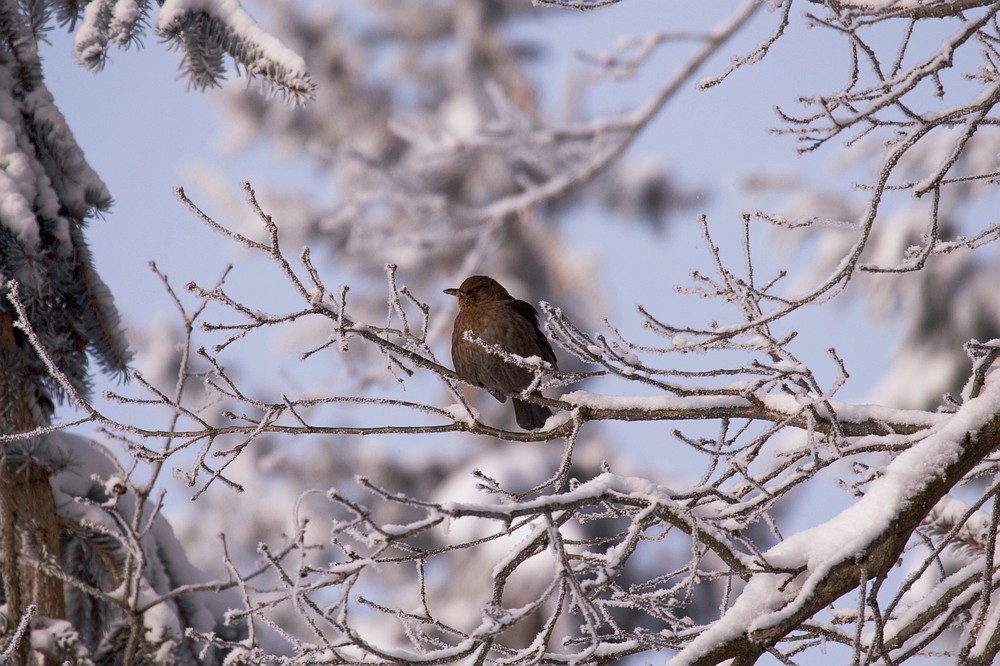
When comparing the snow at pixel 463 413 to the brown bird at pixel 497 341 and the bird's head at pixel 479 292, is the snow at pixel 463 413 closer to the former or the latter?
the brown bird at pixel 497 341

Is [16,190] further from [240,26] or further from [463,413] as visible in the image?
[463,413]

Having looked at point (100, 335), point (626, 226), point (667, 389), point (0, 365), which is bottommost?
point (667, 389)

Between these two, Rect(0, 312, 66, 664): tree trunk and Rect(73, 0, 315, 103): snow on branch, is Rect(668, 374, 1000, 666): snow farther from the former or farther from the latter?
Rect(0, 312, 66, 664): tree trunk

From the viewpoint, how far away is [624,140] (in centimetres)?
835

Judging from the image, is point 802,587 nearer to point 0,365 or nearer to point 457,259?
point 0,365

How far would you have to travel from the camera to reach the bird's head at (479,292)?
5.23 meters

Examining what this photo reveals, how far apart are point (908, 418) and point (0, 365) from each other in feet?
8.98

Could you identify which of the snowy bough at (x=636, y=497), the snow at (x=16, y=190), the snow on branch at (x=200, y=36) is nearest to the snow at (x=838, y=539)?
the snowy bough at (x=636, y=497)

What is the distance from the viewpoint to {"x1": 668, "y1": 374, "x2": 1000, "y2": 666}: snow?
2.19 meters

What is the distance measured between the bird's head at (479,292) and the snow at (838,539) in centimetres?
298

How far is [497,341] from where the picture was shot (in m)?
4.83

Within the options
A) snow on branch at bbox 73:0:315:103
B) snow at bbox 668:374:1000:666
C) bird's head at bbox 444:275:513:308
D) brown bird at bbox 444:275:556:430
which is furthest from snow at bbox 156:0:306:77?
bird's head at bbox 444:275:513:308

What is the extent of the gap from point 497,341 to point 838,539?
2.65 m


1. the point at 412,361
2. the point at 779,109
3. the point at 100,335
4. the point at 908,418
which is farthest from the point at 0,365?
the point at 908,418
